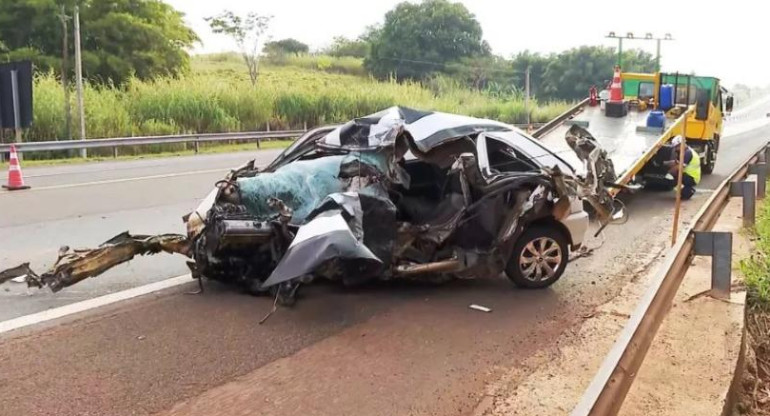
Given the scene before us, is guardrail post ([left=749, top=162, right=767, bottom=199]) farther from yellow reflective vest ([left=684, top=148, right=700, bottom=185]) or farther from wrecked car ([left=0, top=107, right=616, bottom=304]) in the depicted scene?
wrecked car ([left=0, top=107, right=616, bottom=304])

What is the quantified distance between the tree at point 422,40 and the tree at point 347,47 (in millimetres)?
9952

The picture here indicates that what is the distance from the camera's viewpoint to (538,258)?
21.8 feet

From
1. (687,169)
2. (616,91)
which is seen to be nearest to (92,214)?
(687,169)

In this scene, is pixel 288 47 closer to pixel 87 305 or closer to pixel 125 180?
pixel 125 180

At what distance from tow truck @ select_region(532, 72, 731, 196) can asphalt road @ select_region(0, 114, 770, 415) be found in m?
4.64

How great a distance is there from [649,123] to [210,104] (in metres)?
19.8

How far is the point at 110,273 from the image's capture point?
6.75 metres

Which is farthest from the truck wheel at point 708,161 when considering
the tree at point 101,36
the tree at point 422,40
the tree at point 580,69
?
the tree at point 422,40

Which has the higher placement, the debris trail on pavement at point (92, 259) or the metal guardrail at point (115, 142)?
the metal guardrail at point (115, 142)

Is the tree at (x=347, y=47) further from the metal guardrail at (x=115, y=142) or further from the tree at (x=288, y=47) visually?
the metal guardrail at (x=115, y=142)

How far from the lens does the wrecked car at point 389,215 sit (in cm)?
575

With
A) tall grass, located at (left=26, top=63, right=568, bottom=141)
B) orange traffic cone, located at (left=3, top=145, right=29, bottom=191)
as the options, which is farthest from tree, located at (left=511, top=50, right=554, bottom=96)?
orange traffic cone, located at (left=3, top=145, right=29, bottom=191)

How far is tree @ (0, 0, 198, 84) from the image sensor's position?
2897 cm

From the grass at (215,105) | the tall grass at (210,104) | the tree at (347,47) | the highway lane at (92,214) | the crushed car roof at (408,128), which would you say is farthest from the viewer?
the tree at (347,47)
